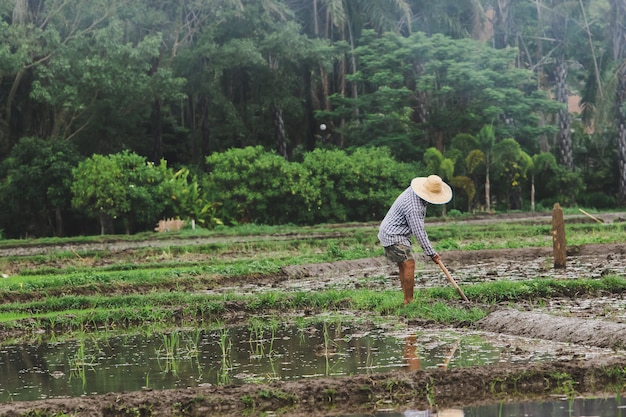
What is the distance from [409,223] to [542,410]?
201 inches

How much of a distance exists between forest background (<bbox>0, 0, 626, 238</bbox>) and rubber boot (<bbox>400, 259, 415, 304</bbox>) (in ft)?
62.0

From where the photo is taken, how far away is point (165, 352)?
9.08 metres

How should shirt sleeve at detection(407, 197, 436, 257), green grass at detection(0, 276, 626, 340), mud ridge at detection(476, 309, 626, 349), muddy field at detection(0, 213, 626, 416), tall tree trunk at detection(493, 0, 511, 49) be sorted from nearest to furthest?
muddy field at detection(0, 213, 626, 416) < mud ridge at detection(476, 309, 626, 349) < shirt sleeve at detection(407, 197, 436, 257) < green grass at detection(0, 276, 626, 340) < tall tree trunk at detection(493, 0, 511, 49)

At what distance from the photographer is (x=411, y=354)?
820cm

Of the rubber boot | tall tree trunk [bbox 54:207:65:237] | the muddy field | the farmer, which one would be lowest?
the muddy field

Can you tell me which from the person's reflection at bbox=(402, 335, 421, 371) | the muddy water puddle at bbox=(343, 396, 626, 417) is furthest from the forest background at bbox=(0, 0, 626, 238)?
the muddy water puddle at bbox=(343, 396, 626, 417)

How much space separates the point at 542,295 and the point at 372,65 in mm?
26043

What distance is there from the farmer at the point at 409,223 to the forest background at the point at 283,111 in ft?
61.8

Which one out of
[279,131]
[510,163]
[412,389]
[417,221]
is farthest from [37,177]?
[412,389]

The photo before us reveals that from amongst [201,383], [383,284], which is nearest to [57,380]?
[201,383]

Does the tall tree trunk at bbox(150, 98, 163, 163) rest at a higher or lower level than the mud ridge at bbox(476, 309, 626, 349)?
higher

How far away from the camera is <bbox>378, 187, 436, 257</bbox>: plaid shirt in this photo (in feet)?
35.8

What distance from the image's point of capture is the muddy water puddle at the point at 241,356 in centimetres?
752

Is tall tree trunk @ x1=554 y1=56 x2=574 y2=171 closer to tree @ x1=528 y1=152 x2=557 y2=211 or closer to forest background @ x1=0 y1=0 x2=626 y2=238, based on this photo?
forest background @ x1=0 y1=0 x2=626 y2=238
